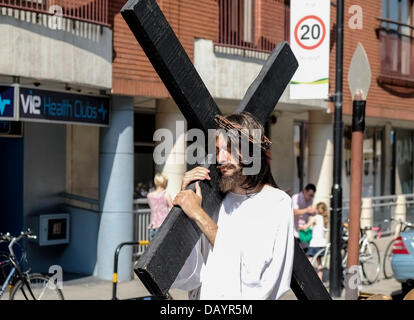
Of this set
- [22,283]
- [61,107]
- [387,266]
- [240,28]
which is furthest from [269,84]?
[240,28]

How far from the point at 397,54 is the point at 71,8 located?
11540 millimetres

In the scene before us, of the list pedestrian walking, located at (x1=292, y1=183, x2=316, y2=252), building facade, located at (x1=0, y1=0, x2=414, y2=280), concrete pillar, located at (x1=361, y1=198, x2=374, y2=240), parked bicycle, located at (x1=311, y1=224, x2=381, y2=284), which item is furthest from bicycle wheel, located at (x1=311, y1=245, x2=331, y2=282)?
concrete pillar, located at (x1=361, y1=198, x2=374, y2=240)

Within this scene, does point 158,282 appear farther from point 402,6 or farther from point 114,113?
point 402,6

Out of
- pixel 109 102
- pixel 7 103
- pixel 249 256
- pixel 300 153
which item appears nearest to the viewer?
pixel 249 256

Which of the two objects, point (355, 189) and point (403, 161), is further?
point (403, 161)

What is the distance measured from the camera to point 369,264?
12961mm

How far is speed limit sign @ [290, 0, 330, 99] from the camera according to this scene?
1139 cm

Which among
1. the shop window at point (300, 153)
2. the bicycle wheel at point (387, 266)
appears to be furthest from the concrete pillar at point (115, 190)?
the shop window at point (300, 153)

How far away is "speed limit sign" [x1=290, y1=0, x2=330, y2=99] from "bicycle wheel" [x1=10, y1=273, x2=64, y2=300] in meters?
4.90

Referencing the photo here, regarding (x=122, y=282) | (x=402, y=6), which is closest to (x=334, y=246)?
(x=122, y=282)

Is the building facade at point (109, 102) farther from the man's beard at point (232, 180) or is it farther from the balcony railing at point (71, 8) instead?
the man's beard at point (232, 180)

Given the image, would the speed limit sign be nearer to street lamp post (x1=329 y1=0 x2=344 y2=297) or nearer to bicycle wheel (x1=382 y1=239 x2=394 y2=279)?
street lamp post (x1=329 y1=0 x2=344 y2=297)

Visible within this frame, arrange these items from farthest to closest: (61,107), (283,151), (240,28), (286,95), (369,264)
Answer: (283,151), (286,95), (240,28), (369,264), (61,107)

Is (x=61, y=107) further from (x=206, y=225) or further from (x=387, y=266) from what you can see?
(x=206, y=225)
